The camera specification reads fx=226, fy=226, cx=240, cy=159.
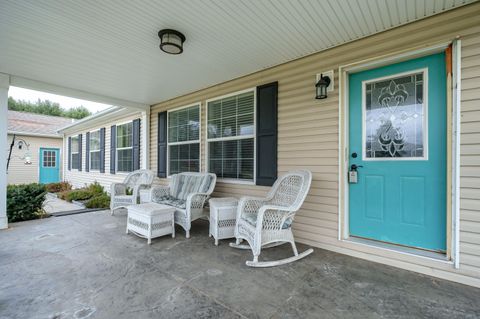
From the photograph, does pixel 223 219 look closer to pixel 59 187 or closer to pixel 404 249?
pixel 404 249

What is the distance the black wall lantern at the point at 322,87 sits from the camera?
9.68ft

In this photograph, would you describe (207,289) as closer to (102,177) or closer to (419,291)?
(419,291)

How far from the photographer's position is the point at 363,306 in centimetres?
176

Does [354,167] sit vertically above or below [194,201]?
above

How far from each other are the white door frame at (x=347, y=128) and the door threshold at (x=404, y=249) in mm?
74

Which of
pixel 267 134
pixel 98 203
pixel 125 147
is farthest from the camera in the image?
pixel 125 147

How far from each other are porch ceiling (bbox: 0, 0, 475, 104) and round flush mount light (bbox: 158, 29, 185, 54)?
0.08 m

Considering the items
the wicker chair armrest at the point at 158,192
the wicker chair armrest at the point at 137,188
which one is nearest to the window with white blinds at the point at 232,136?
the wicker chair armrest at the point at 158,192

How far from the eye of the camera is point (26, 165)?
396 inches

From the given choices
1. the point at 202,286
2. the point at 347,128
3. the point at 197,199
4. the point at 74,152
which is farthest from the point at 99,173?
the point at 347,128

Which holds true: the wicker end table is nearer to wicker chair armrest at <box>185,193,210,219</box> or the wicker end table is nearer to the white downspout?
wicker chair armrest at <box>185,193,210,219</box>

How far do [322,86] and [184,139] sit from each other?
3273 mm

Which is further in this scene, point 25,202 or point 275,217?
point 25,202

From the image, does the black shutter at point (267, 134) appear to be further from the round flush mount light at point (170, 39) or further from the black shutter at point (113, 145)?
the black shutter at point (113, 145)
